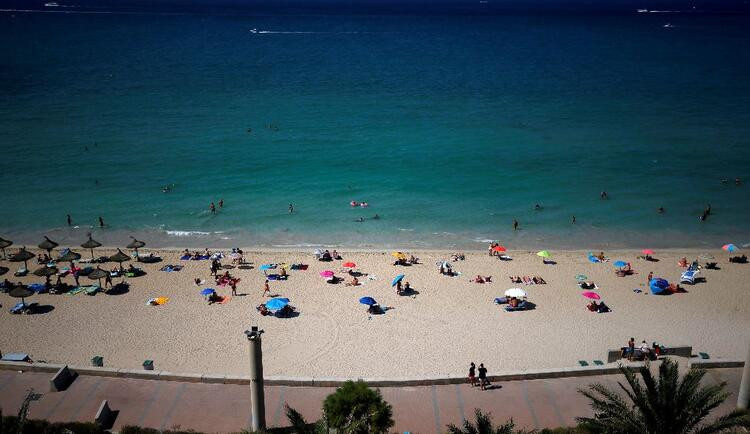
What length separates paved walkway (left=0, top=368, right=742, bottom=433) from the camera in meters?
17.6

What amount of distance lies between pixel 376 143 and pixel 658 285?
31678 millimetres

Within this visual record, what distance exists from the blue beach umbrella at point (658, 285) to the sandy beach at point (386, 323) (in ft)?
1.15

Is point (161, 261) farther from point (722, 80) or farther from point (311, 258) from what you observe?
point (722, 80)

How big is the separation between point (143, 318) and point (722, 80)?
80.1 metres

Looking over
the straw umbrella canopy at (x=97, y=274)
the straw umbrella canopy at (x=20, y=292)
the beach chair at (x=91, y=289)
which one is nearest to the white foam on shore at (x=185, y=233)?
the straw umbrella canopy at (x=97, y=274)

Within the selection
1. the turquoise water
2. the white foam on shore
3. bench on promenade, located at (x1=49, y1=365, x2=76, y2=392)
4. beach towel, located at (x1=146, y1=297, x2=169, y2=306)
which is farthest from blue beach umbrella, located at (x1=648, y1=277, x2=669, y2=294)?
the white foam on shore

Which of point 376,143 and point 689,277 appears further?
point 376,143

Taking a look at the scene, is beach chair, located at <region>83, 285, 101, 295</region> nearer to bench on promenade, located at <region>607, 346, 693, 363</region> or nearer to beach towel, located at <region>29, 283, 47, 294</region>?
beach towel, located at <region>29, 283, 47, 294</region>

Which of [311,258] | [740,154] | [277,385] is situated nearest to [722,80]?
[740,154]

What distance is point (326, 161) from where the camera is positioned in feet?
170

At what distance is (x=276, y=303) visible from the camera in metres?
26.1

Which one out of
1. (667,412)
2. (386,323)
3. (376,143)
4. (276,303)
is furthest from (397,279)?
(376,143)

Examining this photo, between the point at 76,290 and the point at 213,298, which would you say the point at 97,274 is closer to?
the point at 76,290

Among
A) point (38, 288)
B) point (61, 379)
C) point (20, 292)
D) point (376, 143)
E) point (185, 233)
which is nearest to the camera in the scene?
point (61, 379)
